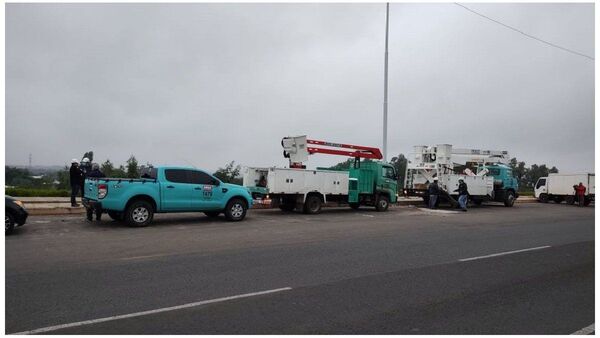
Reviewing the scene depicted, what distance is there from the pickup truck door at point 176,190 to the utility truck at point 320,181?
3.85m

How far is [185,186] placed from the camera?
43.6 feet

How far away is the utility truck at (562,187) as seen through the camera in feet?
89.5

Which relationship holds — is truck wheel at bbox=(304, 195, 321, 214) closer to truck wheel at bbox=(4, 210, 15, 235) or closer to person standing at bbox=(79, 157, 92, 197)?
person standing at bbox=(79, 157, 92, 197)

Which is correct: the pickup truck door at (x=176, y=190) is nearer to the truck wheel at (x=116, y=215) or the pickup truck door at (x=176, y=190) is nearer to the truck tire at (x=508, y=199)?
the truck wheel at (x=116, y=215)

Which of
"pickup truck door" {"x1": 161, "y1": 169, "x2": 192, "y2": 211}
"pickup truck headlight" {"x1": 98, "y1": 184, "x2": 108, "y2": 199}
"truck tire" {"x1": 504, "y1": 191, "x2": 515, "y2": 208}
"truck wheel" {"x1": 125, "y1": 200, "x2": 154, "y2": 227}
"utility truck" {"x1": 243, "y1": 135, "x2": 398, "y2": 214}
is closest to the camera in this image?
"pickup truck headlight" {"x1": 98, "y1": 184, "x2": 108, "y2": 199}

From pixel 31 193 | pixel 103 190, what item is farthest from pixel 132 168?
pixel 103 190

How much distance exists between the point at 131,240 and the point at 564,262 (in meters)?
8.80

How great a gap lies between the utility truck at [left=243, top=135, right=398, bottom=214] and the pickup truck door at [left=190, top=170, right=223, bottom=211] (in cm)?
290

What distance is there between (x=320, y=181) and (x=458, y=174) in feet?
30.5

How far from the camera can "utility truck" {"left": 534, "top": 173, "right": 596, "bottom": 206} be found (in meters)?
27.3

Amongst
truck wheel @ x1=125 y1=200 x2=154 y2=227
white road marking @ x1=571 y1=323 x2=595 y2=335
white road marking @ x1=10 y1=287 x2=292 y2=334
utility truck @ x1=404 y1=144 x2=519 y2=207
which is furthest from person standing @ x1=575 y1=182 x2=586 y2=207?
white road marking @ x1=10 y1=287 x2=292 y2=334

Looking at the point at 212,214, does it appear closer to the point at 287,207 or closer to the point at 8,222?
the point at 287,207

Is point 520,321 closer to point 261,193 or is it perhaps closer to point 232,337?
point 232,337

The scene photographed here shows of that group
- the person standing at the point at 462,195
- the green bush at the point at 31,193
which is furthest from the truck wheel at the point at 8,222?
the person standing at the point at 462,195
